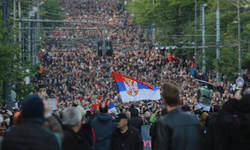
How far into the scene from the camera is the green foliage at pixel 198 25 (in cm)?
3478

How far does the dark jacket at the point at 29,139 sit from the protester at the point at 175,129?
47.2 inches

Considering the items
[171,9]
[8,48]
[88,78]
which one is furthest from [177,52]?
[8,48]

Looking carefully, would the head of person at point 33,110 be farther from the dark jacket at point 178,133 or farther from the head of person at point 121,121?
the head of person at point 121,121

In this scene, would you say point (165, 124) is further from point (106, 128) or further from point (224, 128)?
point (106, 128)

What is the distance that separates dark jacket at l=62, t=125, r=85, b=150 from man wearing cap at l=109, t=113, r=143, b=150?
7.48 ft

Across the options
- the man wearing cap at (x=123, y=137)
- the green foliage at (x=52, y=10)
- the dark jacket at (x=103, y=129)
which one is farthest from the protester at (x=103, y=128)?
the green foliage at (x=52, y=10)

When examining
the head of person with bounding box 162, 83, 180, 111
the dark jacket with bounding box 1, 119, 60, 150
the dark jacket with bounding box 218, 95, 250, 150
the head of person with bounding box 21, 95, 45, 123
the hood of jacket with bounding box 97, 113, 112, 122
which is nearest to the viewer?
the dark jacket with bounding box 1, 119, 60, 150

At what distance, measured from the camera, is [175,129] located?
14.3 ft

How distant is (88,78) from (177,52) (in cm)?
1578

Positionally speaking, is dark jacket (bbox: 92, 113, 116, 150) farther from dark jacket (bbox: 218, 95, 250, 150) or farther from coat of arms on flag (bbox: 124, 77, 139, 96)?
coat of arms on flag (bbox: 124, 77, 139, 96)

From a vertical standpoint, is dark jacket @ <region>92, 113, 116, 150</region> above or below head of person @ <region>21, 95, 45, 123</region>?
below

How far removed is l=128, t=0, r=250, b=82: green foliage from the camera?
114ft

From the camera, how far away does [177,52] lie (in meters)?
52.0

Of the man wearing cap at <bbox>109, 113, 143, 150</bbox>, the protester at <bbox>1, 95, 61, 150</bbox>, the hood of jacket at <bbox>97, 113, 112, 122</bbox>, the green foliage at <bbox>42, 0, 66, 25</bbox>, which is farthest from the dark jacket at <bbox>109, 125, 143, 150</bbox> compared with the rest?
the green foliage at <bbox>42, 0, 66, 25</bbox>
